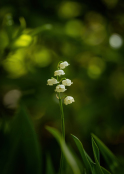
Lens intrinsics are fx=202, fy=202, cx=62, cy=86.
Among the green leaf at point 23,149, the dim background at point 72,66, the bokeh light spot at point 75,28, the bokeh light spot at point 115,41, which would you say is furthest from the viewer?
A: the bokeh light spot at point 75,28

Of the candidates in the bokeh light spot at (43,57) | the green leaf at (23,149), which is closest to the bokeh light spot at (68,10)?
the bokeh light spot at (43,57)

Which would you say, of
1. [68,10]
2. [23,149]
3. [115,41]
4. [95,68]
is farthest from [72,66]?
[23,149]

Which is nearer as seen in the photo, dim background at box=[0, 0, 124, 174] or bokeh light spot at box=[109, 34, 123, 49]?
dim background at box=[0, 0, 124, 174]

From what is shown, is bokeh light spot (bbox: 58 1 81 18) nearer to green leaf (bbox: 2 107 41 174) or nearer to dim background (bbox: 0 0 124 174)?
dim background (bbox: 0 0 124 174)

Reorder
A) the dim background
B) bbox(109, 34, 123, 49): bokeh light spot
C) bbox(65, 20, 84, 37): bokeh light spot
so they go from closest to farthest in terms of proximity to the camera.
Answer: the dim background → bbox(109, 34, 123, 49): bokeh light spot → bbox(65, 20, 84, 37): bokeh light spot

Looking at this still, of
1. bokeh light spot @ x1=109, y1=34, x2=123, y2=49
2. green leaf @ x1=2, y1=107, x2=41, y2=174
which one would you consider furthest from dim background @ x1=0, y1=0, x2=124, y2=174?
green leaf @ x1=2, y1=107, x2=41, y2=174

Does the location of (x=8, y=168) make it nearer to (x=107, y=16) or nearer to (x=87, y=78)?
(x=87, y=78)

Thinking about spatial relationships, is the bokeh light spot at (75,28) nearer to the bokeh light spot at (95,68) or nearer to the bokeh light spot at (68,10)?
the bokeh light spot at (68,10)
